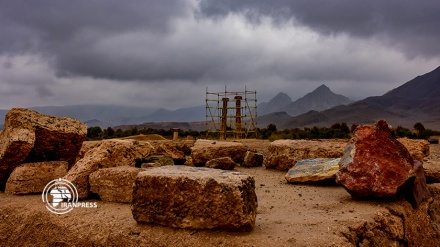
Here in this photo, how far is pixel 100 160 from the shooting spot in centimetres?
625

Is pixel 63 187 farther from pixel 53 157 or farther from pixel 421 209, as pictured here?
pixel 421 209

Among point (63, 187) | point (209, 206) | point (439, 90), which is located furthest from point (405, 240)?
point (439, 90)

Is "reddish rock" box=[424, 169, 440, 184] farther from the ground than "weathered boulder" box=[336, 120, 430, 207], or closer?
closer

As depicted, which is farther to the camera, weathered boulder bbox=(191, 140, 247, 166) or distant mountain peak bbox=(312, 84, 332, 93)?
distant mountain peak bbox=(312, 84, 332, 93)

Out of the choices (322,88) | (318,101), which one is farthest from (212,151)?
(322,88)

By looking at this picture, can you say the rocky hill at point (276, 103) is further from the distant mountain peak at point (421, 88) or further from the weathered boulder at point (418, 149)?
the weathered boulder at point (418, 149)

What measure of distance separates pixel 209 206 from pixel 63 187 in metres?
3.09

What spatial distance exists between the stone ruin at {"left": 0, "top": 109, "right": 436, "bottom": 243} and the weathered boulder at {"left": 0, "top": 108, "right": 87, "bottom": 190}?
15mm

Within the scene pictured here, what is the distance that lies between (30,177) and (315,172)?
5.21 m

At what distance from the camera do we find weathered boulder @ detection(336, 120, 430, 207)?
5.52 m

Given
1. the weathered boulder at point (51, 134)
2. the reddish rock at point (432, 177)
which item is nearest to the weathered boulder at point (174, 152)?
the weathered boulder at point (51, 134)

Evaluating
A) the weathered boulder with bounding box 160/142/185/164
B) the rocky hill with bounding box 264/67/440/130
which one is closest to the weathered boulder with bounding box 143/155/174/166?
the weathered boulder with bounding box 160/142/185/164

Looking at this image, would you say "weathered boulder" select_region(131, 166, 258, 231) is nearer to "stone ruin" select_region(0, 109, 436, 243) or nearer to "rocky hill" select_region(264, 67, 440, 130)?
"stone ruin" select_region(0, 109, 436, 243)

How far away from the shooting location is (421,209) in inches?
229
